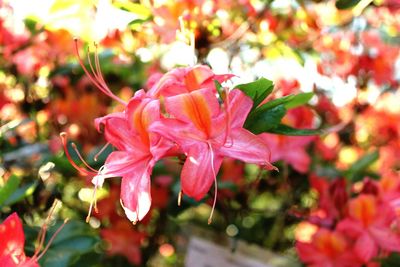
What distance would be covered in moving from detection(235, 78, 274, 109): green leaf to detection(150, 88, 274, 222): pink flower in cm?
3

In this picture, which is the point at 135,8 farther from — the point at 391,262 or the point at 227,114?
the point at 391,262

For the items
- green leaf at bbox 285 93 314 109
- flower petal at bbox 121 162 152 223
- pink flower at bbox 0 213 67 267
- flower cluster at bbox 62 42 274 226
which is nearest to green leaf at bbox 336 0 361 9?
green leaf at bbox 285 93 314 109

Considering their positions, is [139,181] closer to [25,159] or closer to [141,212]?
[141,212]

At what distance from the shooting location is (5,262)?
70 centimetres

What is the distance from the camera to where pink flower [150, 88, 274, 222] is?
2.17 feet

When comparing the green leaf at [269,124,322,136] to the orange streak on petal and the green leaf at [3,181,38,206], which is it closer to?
the orange streak on petal

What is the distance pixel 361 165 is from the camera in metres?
1.28

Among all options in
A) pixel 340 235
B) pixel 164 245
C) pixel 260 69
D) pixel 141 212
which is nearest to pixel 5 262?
pixel 141 212

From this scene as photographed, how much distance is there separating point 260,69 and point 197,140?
0.88 m

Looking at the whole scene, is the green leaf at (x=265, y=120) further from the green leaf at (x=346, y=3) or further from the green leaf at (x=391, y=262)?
the green leaf at (x=391, y=262)

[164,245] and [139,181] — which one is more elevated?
[139,181]

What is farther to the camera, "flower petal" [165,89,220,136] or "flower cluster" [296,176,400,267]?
"flower cluster" [296,176,400,267]

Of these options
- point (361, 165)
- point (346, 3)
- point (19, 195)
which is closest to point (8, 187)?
point (19, 195)

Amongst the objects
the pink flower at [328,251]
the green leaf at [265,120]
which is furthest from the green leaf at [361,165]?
the green leaf at [265,120]
